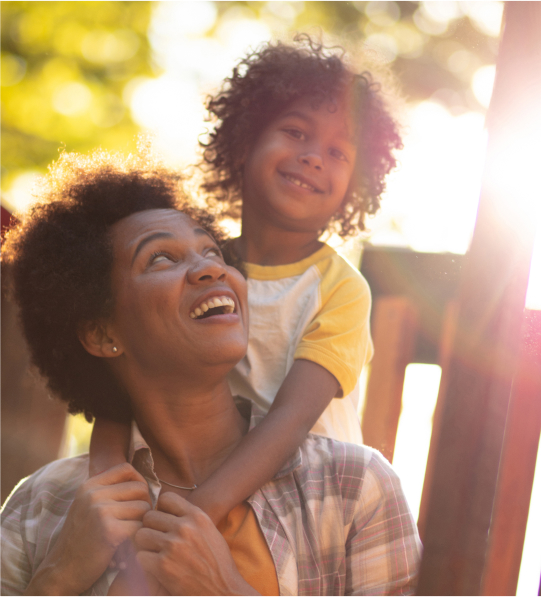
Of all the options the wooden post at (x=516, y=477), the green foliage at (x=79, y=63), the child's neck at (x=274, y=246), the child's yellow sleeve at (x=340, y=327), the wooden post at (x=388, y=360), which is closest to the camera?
the wooden post at (x=516, y=477)

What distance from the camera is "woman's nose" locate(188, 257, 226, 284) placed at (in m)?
1.76

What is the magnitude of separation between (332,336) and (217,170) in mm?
1080

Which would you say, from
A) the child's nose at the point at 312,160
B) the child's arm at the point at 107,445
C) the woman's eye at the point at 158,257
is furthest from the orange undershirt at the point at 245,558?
the child's nose at the point at 312,160

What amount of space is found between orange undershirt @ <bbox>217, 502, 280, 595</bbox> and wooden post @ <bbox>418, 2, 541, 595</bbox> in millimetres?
577

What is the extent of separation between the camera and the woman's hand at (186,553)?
1471 millimetres

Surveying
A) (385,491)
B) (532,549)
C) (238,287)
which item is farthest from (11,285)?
(532,549)

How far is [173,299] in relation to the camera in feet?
5.73

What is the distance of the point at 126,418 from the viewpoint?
6.62 feet

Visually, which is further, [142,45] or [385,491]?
[142,45]

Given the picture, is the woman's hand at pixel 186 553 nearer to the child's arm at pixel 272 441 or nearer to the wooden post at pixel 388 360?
the child's arm at pixel 272 441

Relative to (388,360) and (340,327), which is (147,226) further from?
(388,360)

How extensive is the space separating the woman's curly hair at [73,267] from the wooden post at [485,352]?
1.11 metres

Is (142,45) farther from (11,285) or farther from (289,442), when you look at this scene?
(289,442)

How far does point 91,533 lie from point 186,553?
0.81 feet
